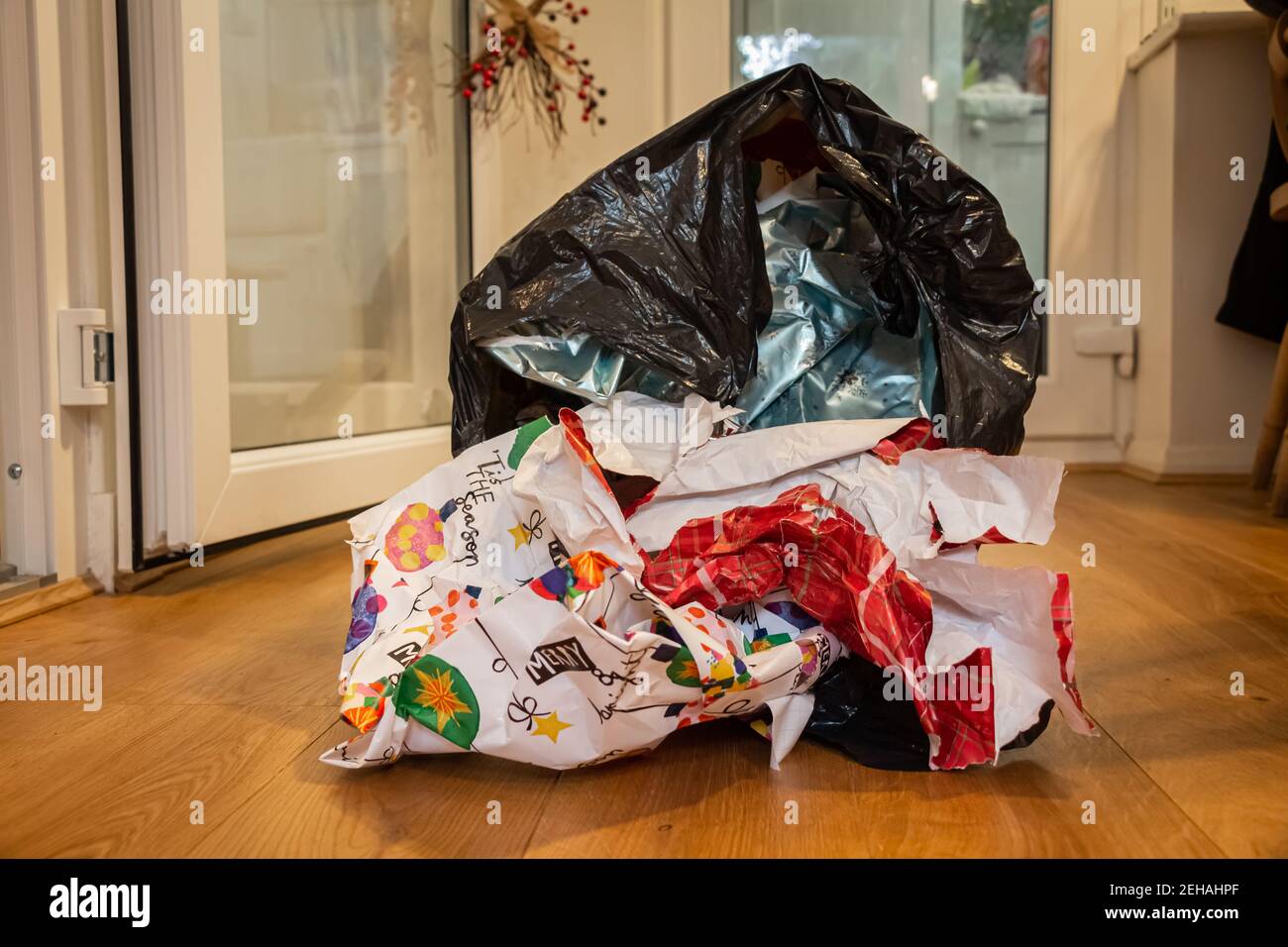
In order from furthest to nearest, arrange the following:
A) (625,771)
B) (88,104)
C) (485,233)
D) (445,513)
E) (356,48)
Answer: (485,233) → (356,48) → (88,104) → (445,513) → (625,771)

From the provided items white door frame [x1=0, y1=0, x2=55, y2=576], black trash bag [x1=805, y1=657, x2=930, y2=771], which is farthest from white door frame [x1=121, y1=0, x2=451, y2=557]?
black trash bag [x1=805, y1=657, x2=930, y2=771]

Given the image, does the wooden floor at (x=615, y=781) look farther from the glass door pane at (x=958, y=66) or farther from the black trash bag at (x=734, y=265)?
the glass door pane at (x=958, y=66)

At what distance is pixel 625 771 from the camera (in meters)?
0.70

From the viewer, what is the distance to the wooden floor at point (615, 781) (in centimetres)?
60

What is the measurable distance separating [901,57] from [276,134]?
1418 mm

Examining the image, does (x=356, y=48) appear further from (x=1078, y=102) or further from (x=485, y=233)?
(x=1078, y=102)

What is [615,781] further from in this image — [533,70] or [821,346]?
[533,70]

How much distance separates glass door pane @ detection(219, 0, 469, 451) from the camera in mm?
1470

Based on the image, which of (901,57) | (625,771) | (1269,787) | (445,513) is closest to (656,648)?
(625,771)

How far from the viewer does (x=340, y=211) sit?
1.72 meters

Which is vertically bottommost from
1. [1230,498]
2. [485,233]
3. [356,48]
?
[1230,498]

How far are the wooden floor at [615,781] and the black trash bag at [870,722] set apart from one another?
1 cm

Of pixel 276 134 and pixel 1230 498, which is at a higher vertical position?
pixel 276 134

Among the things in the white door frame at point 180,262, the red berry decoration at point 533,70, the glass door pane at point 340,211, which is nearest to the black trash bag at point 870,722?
the white door frame at point 180,262
